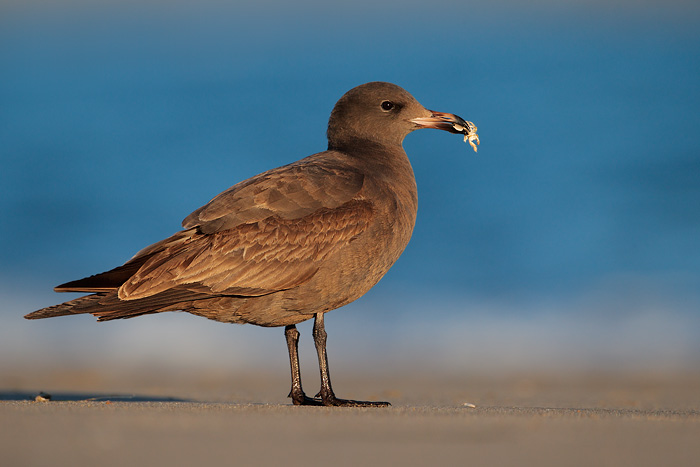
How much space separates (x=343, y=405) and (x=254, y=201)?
220cm

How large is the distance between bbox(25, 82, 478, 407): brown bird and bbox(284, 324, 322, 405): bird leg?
0.01 metres

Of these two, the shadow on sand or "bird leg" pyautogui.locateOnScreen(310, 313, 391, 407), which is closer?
"bird leg" pyautogui.locateOnScreen(310, 313, 391, 407)

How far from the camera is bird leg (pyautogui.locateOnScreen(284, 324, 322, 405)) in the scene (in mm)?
8836

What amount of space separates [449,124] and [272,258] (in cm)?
322

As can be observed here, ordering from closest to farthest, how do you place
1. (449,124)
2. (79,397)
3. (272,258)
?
(272,258)
(79,397)
(449,124)

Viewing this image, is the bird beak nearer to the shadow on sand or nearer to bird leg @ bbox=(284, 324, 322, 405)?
bird leg @ bbox=(284, 324, 322, 405)

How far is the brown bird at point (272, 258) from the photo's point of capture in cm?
830

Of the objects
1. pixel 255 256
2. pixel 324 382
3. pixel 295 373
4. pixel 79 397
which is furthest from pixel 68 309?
pixel 324 382

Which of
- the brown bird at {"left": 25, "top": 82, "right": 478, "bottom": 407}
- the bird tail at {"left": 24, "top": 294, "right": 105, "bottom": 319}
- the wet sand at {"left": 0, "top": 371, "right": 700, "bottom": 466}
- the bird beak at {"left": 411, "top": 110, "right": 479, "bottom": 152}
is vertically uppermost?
the bird beak at {"left": 411, "top": 110, "right": 479, "bottom": 152}

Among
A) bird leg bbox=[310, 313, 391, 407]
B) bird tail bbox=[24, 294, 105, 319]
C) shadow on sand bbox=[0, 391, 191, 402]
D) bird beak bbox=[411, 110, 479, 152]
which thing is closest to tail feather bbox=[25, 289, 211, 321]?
bird tail bbox=[24, 294, 105, 319]

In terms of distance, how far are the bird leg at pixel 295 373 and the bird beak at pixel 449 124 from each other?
9.85 feet

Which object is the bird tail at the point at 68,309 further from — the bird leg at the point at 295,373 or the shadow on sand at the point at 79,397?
the bird leg at the point at 295,373

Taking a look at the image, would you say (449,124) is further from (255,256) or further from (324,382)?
(324,382)

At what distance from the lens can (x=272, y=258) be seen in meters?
8.41
